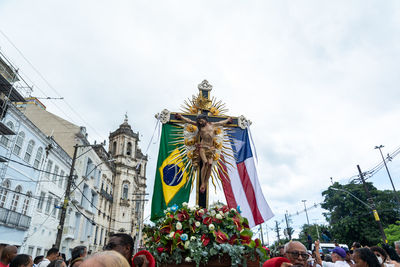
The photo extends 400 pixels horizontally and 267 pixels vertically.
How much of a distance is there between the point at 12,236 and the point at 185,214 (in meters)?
17.3

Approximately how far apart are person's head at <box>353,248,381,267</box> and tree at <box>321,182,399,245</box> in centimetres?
2660

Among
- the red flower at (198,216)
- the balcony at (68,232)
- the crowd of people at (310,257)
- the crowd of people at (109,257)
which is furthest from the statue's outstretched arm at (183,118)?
the balcony at (68,232)

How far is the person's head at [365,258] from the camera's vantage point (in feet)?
10.3

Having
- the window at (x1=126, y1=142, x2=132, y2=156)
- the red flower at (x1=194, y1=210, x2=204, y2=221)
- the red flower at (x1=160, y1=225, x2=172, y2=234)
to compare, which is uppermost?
the window at (x1=126, y1=142, x2=132, y2=156)

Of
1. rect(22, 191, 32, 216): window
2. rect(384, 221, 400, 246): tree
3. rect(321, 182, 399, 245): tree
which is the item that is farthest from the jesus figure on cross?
rect(321, 182, 399, 245): tree

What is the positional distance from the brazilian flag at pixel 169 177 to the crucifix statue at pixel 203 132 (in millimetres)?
266

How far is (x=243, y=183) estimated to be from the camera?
261 inches

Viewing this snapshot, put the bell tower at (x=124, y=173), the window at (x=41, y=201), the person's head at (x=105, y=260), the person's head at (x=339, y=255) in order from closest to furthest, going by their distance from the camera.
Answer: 1. the person's head at (x=105, y=260)
2. the person's head at (x=339, y=255)
3. the window at (x=41, y=201)
4. the bell tower at (x=124, y=173)

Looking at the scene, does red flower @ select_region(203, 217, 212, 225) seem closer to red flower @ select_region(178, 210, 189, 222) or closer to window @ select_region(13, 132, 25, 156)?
red flower @ select_region(178, 210, 189, 222)

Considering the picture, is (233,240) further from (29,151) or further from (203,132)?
(29,151)

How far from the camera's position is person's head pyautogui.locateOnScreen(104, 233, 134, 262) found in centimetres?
261

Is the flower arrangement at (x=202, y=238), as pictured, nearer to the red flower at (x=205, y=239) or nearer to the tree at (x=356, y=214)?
the red flower at (x=205, y=239)

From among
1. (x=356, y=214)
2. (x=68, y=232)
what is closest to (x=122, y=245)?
(x=68, y=232)

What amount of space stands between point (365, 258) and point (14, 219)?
1868cm
